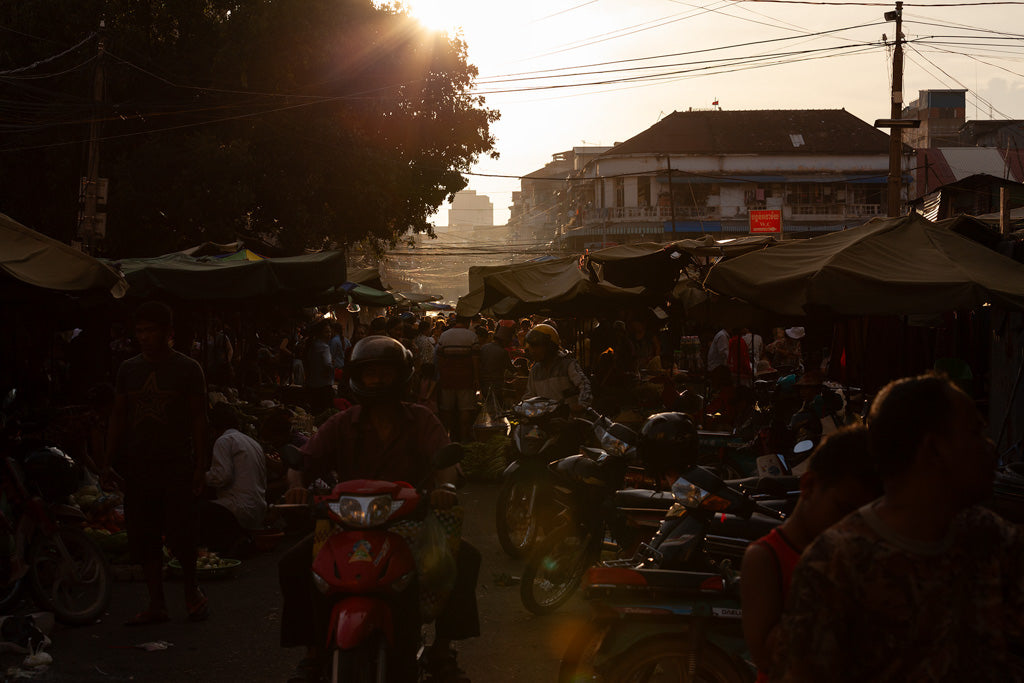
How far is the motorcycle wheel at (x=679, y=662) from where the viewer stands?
3.93m

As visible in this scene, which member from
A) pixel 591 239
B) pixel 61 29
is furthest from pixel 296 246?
pixel 591 239

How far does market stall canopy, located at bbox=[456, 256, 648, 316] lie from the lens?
1534 centimetres

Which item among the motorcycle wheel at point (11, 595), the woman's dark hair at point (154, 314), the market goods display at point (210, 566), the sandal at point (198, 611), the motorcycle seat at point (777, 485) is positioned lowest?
the market goods display at point (210, 566)

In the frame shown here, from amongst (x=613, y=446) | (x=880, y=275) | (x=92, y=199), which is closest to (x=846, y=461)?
(x=613, y=446)

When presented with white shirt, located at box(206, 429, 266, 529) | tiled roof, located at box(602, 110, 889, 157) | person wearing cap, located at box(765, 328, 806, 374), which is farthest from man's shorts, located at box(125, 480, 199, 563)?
tiled roof, located at box(602, 110, 889, 157)

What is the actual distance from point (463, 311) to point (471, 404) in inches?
114

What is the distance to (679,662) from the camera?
4000 mm

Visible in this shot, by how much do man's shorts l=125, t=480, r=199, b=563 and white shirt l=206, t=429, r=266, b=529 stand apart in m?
2.05

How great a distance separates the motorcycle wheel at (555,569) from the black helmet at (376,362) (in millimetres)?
2658

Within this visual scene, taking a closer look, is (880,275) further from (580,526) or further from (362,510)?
(362,510)

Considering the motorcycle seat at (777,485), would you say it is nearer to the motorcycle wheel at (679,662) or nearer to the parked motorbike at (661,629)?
the parked motorbike at (661,629)

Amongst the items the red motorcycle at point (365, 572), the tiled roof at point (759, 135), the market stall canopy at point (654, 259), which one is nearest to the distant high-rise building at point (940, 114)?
the tiled roof at point (759, 135)

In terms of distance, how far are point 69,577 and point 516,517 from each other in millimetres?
3446

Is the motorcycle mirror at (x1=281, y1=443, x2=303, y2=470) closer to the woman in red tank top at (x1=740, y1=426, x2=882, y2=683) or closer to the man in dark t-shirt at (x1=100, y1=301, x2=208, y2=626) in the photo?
the woman in red tank top at (x1=740, y1=426, x2=882, y2=683)
